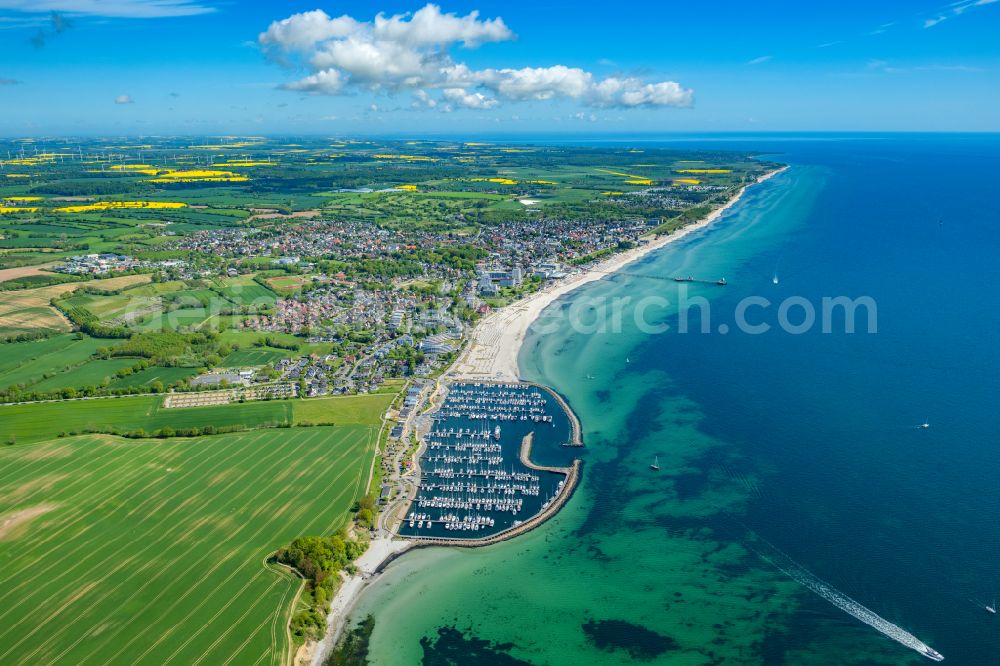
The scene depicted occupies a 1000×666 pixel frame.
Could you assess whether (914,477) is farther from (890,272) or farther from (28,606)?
(890,272)

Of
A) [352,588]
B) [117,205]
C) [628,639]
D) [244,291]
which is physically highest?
[117,205]

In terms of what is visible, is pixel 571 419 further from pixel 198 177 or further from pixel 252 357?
pixel 198 177

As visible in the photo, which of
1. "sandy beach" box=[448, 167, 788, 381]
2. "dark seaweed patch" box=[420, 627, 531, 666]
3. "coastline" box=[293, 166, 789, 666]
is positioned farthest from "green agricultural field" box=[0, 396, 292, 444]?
"dark seaweed patch" box=[420, 627, 531, 666]

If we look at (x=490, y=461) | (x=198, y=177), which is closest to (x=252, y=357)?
(x=490, y=461)

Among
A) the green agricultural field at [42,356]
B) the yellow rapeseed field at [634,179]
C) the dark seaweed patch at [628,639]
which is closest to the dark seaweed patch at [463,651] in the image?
the dark seaweed patch at [628,639]

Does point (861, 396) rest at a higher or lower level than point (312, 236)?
lower

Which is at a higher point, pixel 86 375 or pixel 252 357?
pixel 252 357

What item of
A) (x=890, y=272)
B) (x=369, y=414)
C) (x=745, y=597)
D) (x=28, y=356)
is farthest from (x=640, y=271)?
(x=28, y=356)

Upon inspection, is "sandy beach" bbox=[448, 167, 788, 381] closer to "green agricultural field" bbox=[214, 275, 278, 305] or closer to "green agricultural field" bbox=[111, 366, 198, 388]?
"green agricultural field" bbox=[111, 366, 198, 388]
